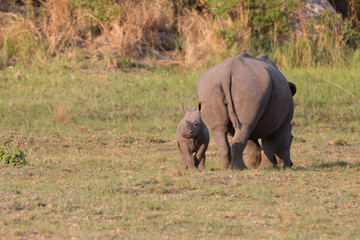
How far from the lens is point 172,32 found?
61.0 ft

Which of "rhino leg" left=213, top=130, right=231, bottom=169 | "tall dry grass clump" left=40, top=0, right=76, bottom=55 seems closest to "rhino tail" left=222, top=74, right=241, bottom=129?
"rhino leg" left=213, top=130, right=231, bottom=169

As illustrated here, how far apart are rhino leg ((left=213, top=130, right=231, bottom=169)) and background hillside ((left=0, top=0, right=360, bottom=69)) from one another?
8.60 m

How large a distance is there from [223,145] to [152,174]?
2.90 ft

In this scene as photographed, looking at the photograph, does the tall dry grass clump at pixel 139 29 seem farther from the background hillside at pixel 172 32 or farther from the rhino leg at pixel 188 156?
the rhino leg at pixel 188 156

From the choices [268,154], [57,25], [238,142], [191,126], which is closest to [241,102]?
[238,142]

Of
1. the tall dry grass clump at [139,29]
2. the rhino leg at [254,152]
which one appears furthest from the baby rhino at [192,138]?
the tall dry grass clump at [139,29]

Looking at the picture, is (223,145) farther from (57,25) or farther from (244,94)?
(57,25)

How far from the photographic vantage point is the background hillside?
16.5 m

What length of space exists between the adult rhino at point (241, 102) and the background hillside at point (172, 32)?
8.36m

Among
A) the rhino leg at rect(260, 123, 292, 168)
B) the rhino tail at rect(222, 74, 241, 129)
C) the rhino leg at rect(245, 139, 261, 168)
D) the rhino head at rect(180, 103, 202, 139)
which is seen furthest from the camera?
the rhino leg at rect(245, 139, 261, 168)

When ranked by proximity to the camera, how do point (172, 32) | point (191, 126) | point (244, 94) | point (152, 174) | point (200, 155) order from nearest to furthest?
point (244, 94)
point (152, 174)
point (191, 126)
point (200, 155)
point (172, 32)

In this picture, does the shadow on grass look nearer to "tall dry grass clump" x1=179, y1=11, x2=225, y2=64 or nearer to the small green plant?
the small green plant

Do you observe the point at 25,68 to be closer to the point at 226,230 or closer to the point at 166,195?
the point at 166,195

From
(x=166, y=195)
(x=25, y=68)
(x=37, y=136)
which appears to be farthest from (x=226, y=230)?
(x=25, y=68)
